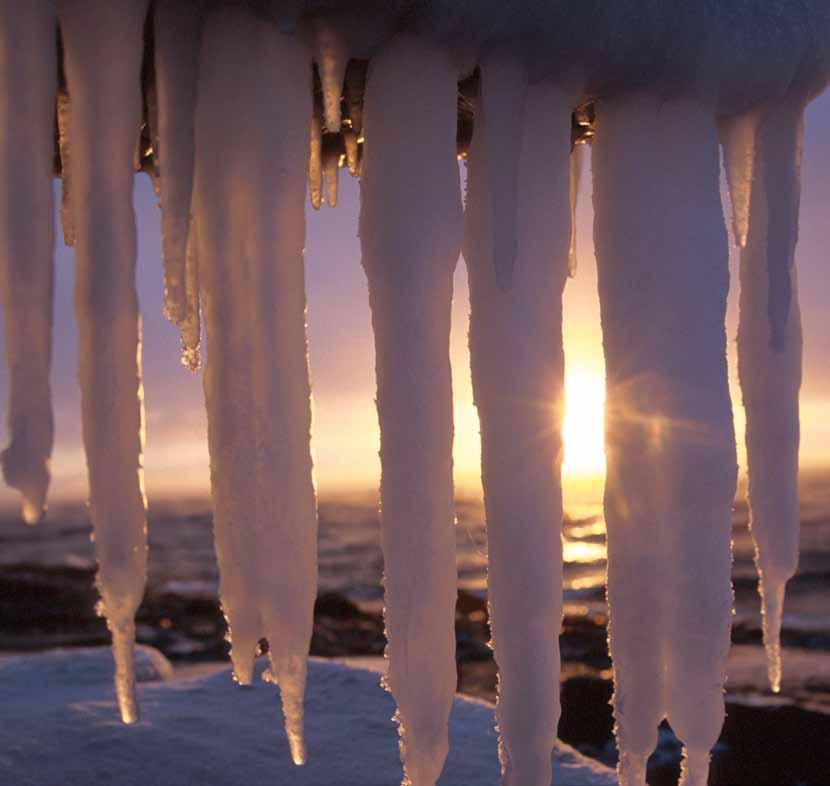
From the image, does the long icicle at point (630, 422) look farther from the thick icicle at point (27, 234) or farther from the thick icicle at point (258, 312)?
the thick icicle at point (27, 234)

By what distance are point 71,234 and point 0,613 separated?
2124 centimetres

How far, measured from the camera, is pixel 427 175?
1.71m

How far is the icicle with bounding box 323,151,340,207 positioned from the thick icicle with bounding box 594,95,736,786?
942 millimetres

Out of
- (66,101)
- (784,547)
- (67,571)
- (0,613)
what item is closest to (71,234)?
(66,101)

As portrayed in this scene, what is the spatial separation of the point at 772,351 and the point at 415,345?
1.03 m

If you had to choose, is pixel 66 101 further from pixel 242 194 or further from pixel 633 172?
pixel 633 172

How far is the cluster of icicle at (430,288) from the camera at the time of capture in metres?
1.54

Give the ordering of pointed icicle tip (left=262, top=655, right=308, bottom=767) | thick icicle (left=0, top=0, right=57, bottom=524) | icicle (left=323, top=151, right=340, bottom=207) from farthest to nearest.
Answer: icicle (left=323, top=151, right=340, bottom=207)
pointed icicle tip (left=262, top=655, right=308, bottom=767)
thick icicle (left=0, top=0, right=57, bottom=524)

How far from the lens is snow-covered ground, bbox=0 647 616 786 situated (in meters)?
3.56

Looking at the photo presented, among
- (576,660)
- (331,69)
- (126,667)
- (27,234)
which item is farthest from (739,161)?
(576,660)

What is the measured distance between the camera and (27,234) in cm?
147

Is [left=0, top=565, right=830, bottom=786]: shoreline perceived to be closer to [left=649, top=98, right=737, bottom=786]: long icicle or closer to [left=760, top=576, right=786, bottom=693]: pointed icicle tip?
[left=760, top=576, right=786, bottom=693]: pointed icicle tip

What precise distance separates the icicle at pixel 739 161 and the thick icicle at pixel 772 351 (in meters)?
0.02

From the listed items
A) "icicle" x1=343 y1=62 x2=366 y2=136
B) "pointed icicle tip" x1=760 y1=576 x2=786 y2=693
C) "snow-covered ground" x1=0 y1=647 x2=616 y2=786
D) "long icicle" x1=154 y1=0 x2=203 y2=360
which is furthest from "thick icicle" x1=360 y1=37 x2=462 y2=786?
"snow-covered ground" x1=0 y1=647 x2=616 y2=786
